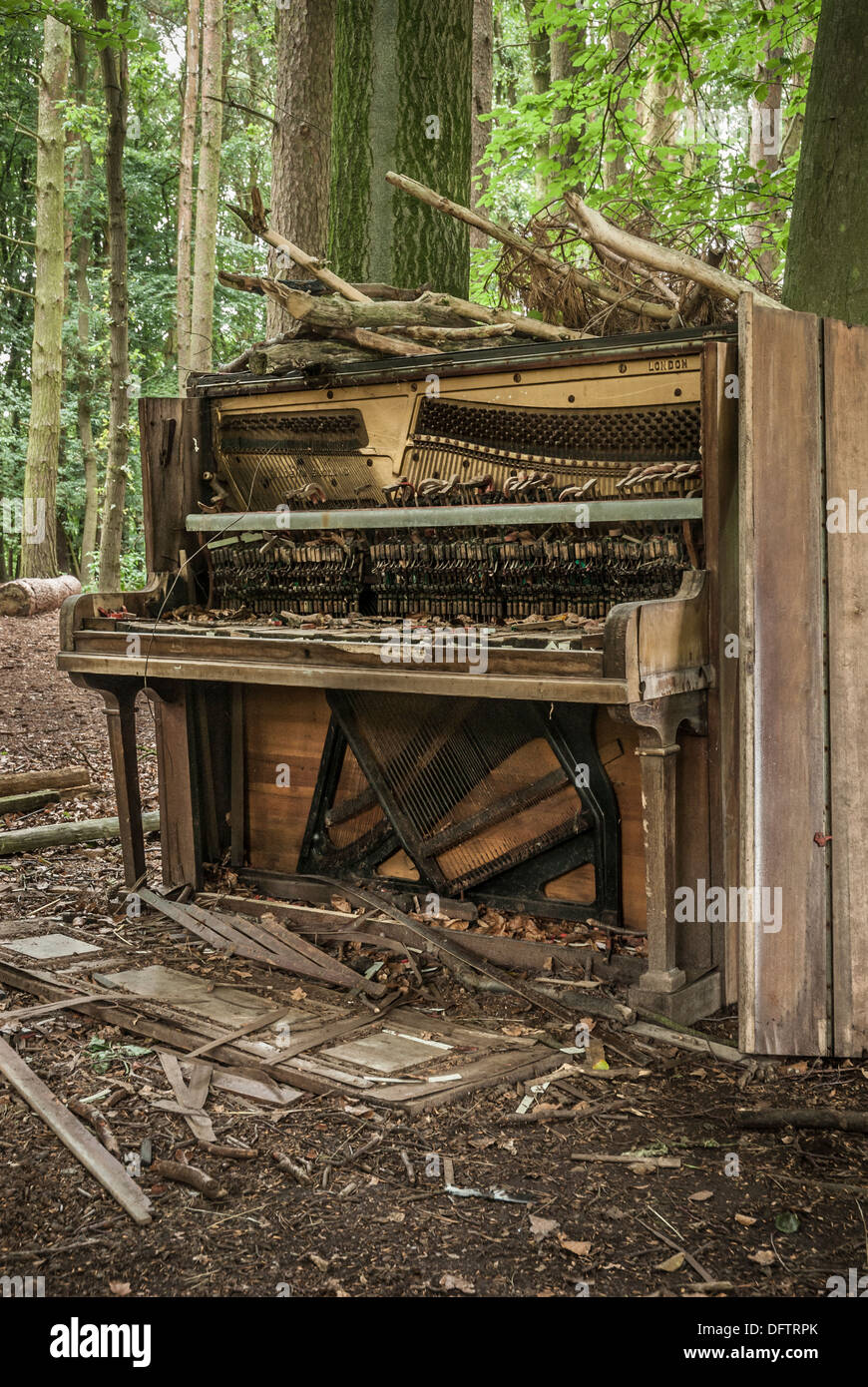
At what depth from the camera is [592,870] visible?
4.39 meters

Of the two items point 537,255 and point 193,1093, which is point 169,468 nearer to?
point 537,255

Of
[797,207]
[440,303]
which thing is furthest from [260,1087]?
[797,207]

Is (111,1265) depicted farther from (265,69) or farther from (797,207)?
(265,69)

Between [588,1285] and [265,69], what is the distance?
22337 millimetres

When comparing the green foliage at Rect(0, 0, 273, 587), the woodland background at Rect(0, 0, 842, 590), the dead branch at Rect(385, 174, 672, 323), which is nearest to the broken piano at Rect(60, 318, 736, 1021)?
the dead branch at Rect(385, 174, 672, 323)

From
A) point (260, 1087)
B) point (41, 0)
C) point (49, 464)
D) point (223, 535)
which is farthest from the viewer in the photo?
point (49, 464)

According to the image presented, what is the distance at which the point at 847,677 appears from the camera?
3760 mm

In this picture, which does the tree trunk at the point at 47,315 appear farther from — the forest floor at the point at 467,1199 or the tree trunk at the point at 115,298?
the forest floor at the point at 467,1199

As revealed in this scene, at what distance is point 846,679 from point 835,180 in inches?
85.3

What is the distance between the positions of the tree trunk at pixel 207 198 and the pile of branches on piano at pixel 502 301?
7.03 meters

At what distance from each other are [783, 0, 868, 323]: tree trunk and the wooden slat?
0.97 m

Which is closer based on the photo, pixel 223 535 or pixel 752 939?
pixel 752 939

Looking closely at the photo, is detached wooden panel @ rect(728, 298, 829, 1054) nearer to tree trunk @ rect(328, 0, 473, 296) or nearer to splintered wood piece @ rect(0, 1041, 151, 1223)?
splintered wood piece @ rect(0, 1041, 151, 1223)
